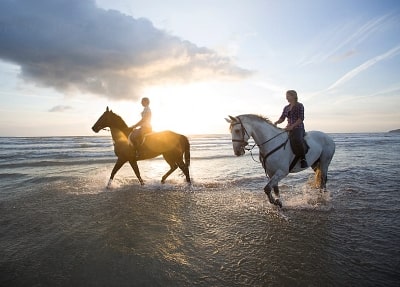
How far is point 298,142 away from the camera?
21.1 feet

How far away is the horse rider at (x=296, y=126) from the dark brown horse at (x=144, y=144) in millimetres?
4702

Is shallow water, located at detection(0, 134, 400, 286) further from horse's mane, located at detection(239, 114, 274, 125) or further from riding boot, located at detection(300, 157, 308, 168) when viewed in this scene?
horse's mane, located at detection(239, 114, 274, 125)

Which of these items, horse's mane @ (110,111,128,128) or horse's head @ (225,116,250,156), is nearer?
horse's head @ (225,116,250,156)

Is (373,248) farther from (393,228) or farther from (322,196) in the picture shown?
(322,196)

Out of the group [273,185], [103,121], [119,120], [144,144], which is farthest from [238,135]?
[103,121]

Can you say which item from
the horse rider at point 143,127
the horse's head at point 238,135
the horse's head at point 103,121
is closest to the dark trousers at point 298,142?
the horse's head at point 238,135

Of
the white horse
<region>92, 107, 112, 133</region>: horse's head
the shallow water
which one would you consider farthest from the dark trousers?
<region>92, 107, 112, 133</region>: horse's head

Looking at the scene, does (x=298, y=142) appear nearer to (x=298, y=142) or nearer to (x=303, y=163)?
(x=298, y=142)

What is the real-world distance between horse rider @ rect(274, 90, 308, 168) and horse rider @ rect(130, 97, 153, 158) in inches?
201

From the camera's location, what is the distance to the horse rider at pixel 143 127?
9305 mm

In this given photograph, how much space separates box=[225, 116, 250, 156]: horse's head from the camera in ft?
19.7

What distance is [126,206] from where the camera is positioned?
679 cm

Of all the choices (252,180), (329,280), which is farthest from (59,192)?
(329,280)

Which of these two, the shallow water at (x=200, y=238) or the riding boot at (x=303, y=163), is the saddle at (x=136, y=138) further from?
the riding boot at (x=303, y=163)
